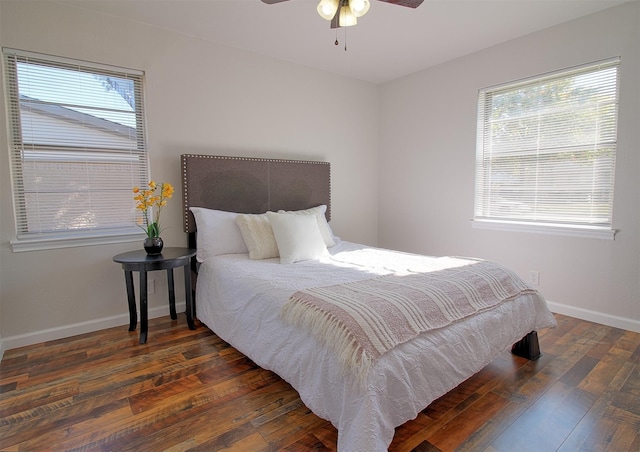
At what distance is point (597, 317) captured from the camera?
A: 283 centimetres

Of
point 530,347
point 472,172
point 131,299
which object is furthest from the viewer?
point 472,172

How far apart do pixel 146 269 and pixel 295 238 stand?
3.64 ft

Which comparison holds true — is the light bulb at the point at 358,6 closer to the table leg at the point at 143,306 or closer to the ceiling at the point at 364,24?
the ceiling at the point at 364,24

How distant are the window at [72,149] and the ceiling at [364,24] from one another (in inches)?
22.3

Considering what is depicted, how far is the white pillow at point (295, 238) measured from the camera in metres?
2.68

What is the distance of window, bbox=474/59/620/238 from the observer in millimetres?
2742

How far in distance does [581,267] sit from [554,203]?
1.95ft

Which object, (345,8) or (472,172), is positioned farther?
(472,172)

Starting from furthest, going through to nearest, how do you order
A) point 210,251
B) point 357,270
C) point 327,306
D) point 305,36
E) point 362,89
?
point 362,89 < point 305,36 < point 210,251 < point 357,270 < point 327,306

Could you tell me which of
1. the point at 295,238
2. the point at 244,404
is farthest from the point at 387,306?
the point at 295,238

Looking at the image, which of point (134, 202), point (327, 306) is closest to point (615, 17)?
point (327, 306)

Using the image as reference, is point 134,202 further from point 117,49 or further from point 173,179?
point 117,49

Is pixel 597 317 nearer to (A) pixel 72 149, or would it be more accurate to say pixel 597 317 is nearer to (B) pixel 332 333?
(B) pixel 332 333

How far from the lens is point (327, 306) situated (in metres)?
1.58
